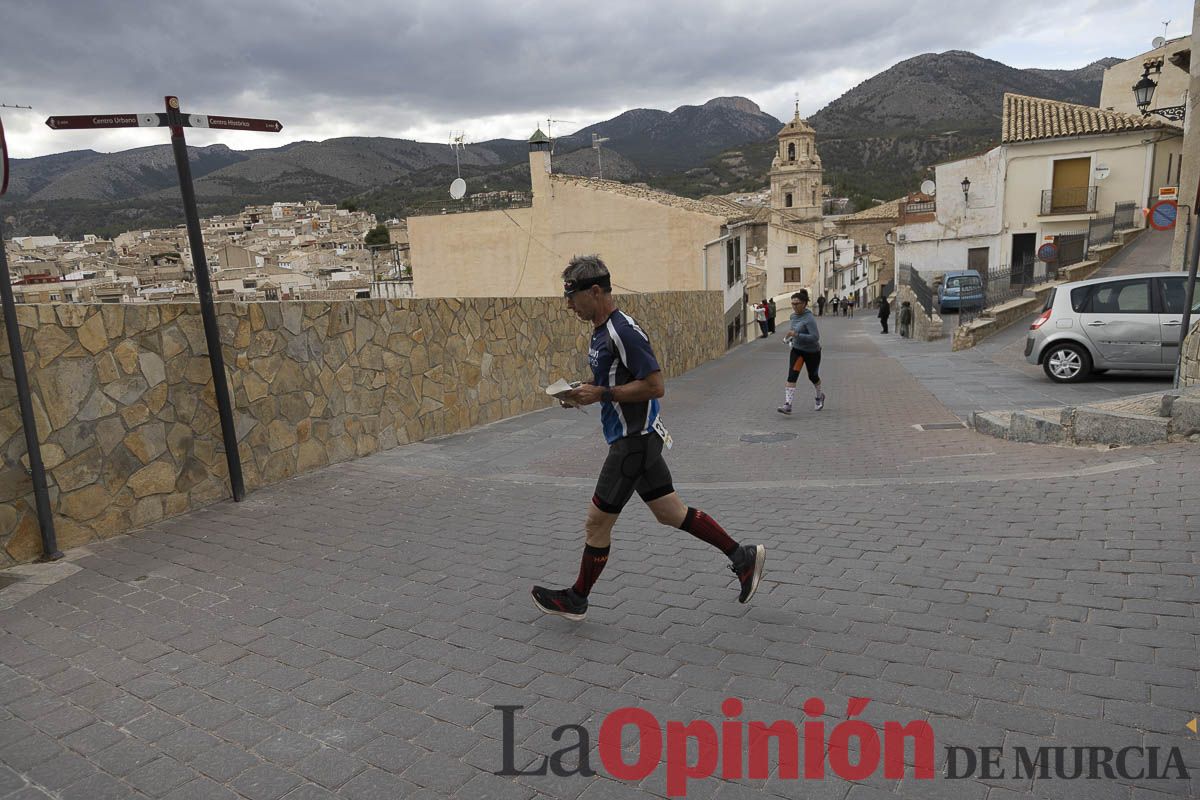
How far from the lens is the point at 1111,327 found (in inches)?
421

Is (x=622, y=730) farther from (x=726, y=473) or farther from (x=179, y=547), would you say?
(x=726, y=473)

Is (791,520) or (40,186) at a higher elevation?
(40,186)

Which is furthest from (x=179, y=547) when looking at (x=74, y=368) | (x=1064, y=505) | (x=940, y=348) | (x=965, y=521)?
(x=940, y=348)

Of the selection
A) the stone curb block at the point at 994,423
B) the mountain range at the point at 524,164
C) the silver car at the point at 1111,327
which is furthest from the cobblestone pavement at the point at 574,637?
the mountain range at the point at 524,164

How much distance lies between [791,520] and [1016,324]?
19.8m

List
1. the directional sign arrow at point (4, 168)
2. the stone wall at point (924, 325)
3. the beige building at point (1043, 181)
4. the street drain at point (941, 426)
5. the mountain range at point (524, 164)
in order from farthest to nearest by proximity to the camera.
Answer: the mountain range at point (524, 164) < the beige building at point (1043, 181) < the stone wall at point (924, 325) < the street drain at point (941, 426) < the directional sign arrow at point (4, 168)

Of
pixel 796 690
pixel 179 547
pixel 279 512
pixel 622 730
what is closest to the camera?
pixel 622 730

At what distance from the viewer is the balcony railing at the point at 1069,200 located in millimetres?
30078

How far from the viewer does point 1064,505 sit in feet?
16.7

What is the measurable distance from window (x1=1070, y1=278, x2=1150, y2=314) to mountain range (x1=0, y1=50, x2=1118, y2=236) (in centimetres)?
6473

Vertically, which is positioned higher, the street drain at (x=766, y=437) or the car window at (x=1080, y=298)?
the car window at (x=1080, y=298)

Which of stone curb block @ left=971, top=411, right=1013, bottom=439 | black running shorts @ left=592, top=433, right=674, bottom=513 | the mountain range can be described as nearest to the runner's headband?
black running shorts @ left=592, top=433, right=674, bottom=513

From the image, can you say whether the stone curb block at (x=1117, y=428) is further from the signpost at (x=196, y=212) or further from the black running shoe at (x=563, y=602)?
the signpost at (x=196, y=212)

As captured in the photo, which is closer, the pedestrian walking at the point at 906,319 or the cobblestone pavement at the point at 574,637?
the cobblestone pavement at the point at 574,637
